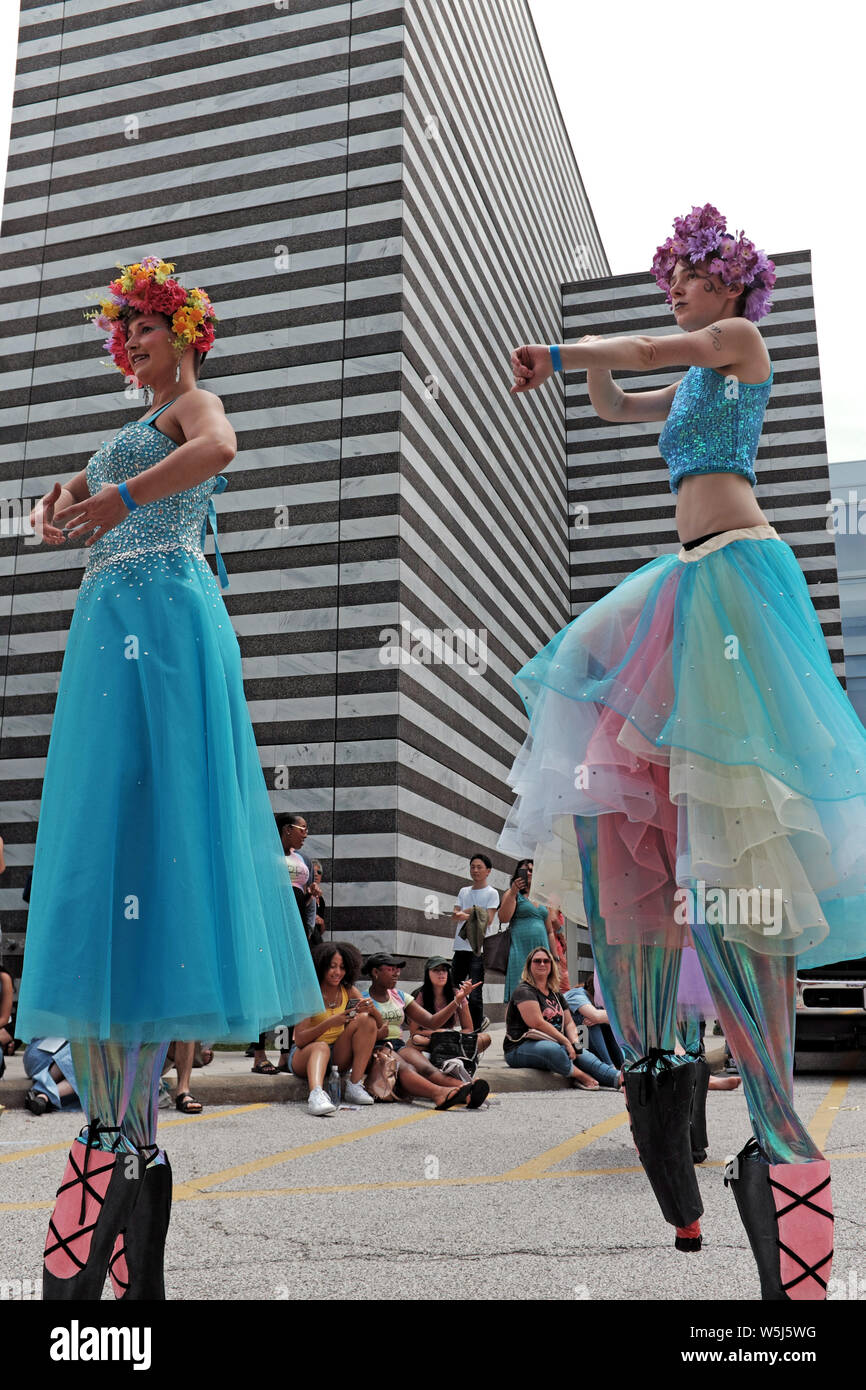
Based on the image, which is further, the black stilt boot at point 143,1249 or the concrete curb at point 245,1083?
the concrete curb at point 245,1083

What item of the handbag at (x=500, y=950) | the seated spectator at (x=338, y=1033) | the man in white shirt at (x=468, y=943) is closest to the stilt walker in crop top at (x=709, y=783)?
the seated spectator at (x=338, y=1033)

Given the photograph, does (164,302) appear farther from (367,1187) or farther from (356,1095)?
(356,1095)

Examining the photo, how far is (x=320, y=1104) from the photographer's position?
7531mm

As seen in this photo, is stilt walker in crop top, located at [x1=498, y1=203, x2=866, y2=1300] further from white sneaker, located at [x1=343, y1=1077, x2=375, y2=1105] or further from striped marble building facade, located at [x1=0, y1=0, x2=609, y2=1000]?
striped marble building facade, located at [x1=0, y1=0, x2=609, y2=1000]

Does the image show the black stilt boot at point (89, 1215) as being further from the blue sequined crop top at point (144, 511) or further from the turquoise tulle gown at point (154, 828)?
the blue sequined crop top at point (144, 511)

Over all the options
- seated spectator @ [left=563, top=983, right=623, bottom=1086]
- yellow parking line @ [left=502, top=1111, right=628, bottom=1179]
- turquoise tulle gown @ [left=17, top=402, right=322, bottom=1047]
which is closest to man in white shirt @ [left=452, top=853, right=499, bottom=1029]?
seated spectator @ [left=563, top=983, right=623, bottom=1086]

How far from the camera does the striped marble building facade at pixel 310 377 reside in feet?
45.1

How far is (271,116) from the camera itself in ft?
51.2

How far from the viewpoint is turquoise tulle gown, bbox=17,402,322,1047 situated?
216 centimetres

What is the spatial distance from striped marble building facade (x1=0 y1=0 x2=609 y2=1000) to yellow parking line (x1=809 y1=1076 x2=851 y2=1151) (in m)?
5.35

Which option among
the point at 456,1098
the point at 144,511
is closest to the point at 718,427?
the point at 144,511

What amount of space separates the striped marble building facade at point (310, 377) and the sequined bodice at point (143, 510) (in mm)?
10607

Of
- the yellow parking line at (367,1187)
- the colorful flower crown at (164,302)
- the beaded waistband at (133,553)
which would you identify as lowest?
the yellow parking line at (367,1187)

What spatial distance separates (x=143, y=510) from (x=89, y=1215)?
1544mm
